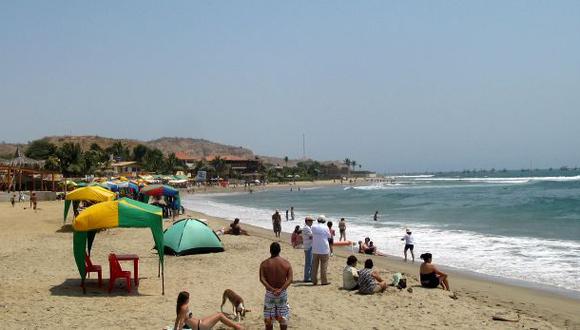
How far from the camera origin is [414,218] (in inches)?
1193

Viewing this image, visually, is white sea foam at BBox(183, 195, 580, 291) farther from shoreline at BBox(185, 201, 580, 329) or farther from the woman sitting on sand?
the woman sitting on sand

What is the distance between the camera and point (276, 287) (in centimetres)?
618

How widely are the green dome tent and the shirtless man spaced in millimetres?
7234

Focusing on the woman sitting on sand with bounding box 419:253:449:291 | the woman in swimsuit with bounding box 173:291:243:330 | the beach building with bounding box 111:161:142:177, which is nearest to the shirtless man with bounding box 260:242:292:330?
the woman in swimsuit with bounding box 173:291:243:330

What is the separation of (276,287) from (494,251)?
498 inches

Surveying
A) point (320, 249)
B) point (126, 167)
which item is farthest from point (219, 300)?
point (126, 167)

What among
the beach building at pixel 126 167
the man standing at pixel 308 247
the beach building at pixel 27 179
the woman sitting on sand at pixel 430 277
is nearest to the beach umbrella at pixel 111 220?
the man standing at pixel 308 247

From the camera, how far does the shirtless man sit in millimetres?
6176

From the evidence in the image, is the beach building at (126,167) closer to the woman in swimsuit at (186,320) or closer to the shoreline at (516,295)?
the shoreline at (516,295)

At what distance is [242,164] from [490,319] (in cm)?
12030

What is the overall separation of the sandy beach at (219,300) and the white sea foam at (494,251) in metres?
1.86

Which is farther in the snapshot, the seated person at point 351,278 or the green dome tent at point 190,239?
the green dome tent at point 190,239

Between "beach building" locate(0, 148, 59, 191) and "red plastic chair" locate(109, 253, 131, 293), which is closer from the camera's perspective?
"red plastic chair" locate(109, 253, 131, 293)

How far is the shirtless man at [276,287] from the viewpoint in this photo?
20.3ft
